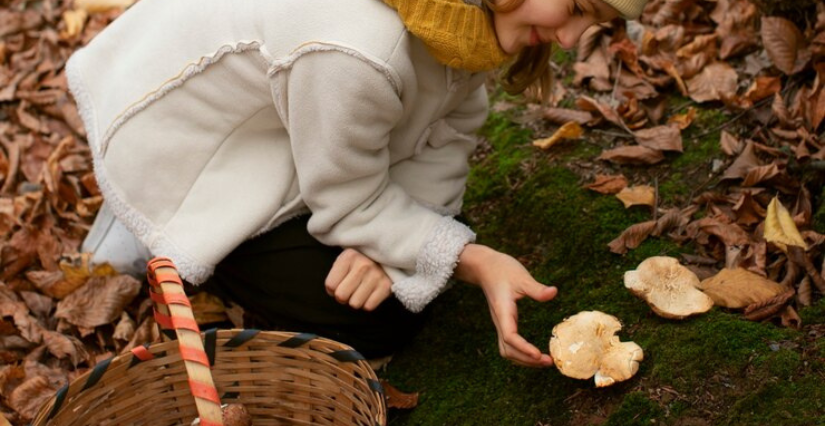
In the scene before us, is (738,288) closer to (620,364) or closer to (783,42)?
(620,364)

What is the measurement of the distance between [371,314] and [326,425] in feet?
1.06

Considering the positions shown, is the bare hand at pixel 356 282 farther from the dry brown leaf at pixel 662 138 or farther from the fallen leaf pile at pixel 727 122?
the dry brown leaf at pixel 662 138

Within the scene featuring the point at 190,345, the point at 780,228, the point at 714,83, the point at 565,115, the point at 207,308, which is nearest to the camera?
the point at 190,345

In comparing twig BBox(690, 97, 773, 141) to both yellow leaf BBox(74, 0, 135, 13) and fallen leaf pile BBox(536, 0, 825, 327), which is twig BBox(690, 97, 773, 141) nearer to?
fallen leaf pile BBox(536, 0, 825, 327)

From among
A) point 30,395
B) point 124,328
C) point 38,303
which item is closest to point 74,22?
point 38,303

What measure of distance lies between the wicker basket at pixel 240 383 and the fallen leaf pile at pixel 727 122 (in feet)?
2.53

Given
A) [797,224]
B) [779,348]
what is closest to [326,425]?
[779,348]

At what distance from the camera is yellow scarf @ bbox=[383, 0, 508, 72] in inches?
61.7

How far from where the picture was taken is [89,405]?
1.71 m

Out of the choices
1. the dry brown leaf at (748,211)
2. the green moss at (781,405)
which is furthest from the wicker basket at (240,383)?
the dry brown leaf at (748,211)

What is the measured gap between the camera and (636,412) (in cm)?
163

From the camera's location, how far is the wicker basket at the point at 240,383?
1666 mm

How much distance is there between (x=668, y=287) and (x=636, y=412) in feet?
1.03

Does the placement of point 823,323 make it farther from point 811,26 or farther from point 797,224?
point 811,26
